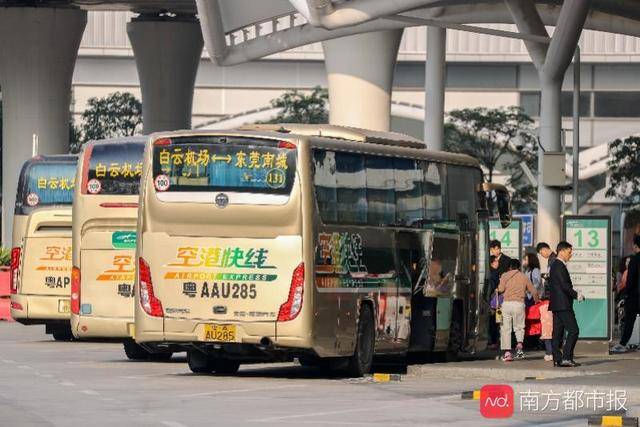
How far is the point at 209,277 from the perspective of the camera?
80.3ft

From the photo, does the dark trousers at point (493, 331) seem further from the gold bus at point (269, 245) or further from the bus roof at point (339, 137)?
the gold bus at point (269, 245)

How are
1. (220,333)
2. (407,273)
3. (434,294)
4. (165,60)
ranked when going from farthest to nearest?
(165,60) < (434,294) < (407,273) < (220,333)

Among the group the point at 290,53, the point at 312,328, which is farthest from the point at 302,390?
the point at 290,53

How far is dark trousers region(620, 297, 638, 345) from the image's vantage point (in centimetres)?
3180

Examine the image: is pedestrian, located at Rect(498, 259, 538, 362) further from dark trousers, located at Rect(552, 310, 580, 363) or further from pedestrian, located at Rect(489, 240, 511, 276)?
pedestrian, located at Rect(489, 240, 511, 276)

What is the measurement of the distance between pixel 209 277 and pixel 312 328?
56.5 inches

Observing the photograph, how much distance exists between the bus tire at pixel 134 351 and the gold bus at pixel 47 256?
431 centimetres

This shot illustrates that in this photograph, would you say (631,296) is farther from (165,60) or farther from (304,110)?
(304,110)

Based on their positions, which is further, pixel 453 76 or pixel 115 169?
pixel 453 76

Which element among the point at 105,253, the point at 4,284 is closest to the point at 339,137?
the point at 105,253

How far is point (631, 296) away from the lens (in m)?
31.8

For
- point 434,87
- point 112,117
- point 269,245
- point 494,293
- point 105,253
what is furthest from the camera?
point 112,117

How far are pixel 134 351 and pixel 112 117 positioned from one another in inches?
2304

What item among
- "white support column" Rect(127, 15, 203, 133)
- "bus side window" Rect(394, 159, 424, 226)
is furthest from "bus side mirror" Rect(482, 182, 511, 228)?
"white support column" Rect(127, 15, 203, 133)
